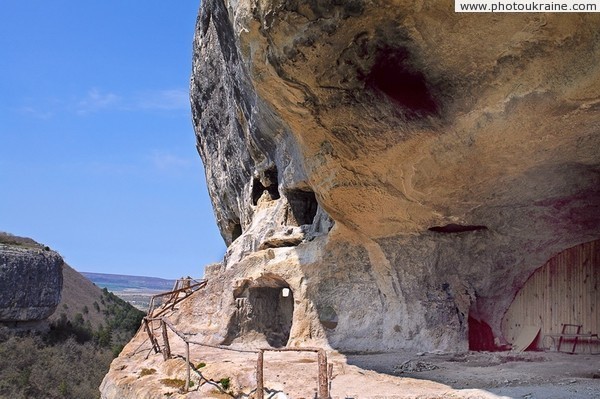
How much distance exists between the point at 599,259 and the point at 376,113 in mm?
4549

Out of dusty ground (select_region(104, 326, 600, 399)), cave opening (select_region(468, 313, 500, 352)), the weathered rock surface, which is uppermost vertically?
the weathered rock surface

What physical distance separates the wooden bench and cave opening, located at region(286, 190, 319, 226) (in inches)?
191

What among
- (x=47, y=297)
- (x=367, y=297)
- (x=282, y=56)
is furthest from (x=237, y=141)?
(x=47, y=297)

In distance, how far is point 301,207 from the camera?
12.0m

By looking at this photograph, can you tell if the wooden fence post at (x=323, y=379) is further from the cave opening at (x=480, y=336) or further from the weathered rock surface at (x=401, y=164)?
the cave opening at (x=480, y=336)

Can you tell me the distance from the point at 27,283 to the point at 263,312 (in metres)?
25.0

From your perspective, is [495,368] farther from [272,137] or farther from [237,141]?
[237,141]

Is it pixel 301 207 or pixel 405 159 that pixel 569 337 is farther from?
pixel 301 207

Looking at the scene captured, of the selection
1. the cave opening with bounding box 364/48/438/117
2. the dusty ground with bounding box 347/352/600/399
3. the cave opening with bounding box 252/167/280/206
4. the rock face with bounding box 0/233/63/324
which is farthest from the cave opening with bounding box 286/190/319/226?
the rock face with bounding box 0/233/63/324

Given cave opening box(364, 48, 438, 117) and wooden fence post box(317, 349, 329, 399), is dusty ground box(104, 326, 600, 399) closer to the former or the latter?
wooden fence post box(317, 349, 329, 399)

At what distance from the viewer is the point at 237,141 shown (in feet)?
44.6

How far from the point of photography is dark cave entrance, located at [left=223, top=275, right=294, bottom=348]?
Result: 10.5 metres

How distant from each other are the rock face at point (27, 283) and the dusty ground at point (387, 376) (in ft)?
82.1

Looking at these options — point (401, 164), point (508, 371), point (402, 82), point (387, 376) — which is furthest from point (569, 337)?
point (402, 82)
